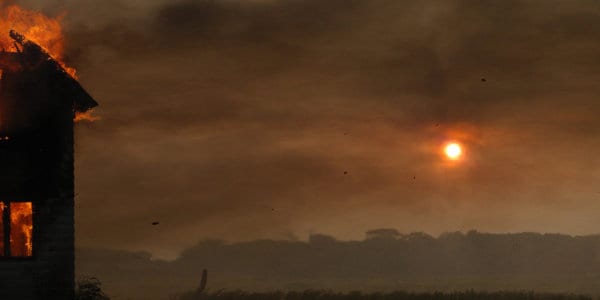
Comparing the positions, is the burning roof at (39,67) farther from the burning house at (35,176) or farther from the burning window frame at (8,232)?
the burning window frame at (8,232)

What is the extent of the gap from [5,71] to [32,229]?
4640 millimetres

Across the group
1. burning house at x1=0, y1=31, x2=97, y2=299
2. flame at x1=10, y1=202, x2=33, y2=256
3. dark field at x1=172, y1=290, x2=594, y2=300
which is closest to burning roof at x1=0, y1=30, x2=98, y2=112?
burning house at x1=0, y1=31, x2=97, y2=299

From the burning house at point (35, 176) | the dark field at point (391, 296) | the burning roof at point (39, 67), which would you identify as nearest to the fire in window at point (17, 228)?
the burning house at point (35, 176)

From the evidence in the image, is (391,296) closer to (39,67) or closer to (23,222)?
(23,222)

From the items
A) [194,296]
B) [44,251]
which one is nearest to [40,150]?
[44,251]

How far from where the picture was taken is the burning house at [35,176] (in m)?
24.2

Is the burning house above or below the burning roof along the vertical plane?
below

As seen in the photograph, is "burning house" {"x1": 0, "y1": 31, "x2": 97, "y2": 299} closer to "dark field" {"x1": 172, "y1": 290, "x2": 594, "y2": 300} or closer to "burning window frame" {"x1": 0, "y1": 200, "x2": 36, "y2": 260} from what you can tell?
"burning window frame" {"x1": 0, "y1": 200, "x2": 36, "y2": 260}

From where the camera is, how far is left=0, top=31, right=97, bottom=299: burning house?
79.3 feet

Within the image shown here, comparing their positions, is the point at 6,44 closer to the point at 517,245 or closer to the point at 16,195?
the point at 16,195

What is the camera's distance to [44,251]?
24484 mm

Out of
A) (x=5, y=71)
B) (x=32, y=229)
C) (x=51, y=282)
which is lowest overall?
(x=51, y=282)

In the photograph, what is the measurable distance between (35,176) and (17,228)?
5.82 feet

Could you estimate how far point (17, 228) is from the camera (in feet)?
82.5
